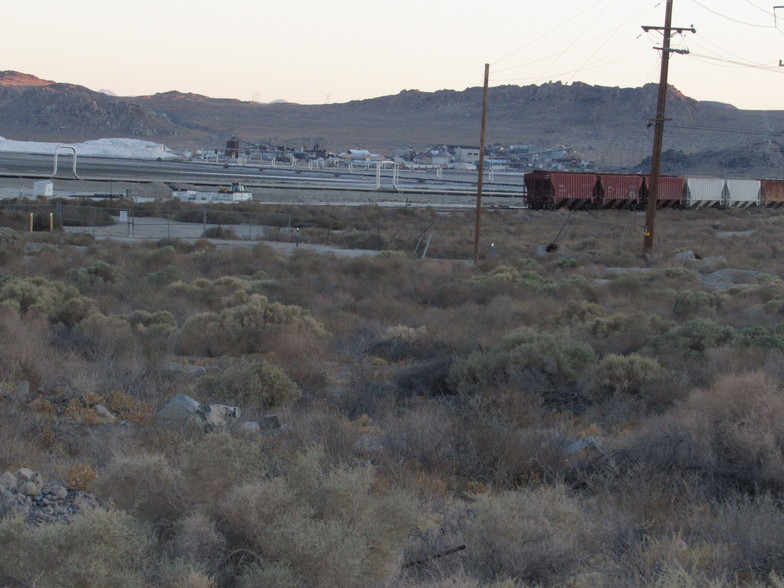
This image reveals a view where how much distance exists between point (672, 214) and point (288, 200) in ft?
108

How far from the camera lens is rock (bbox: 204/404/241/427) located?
Result: 9.41 m

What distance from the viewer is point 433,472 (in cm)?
839

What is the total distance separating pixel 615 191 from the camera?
2953 inches

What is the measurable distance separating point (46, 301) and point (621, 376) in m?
11.7

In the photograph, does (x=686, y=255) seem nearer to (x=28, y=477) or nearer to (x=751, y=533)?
(x=751, y=533)

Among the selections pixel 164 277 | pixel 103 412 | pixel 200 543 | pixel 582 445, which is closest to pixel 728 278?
pixel 164 277

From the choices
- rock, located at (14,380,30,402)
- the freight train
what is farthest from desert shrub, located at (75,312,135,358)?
the freight train

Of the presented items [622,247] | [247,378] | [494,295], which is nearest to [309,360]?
[247,378]

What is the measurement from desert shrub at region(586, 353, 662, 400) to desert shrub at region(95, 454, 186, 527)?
7812 millimetres

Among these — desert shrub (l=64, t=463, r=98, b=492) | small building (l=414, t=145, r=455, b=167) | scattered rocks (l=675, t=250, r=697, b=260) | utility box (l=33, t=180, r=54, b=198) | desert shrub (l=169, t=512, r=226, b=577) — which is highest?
small building (l=414, t=145, r=455, b=167)

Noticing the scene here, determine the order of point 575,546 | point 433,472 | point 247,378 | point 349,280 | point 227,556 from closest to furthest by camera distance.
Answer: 1. point 227,556
2. point 575,546
3. point 433,472
4. point 247,378
5. point 349,280

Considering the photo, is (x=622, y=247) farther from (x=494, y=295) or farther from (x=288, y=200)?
(x=288, y=200)

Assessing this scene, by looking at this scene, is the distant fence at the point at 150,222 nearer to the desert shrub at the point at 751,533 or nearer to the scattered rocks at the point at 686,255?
the scattered rocks at the point at 686,255

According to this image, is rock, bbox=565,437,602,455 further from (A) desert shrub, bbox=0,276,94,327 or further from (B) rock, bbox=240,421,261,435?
(A) desert shrub, bbox=0,276,94,327
